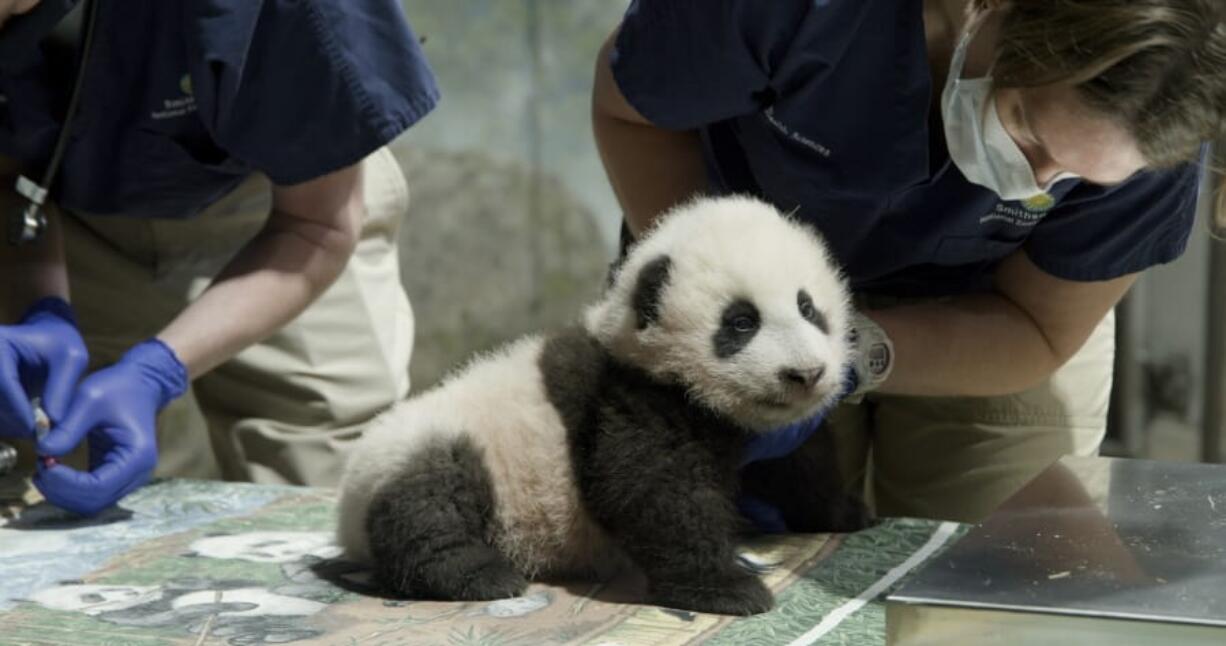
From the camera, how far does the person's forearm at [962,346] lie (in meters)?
1.51

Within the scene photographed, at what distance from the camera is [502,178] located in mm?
3857

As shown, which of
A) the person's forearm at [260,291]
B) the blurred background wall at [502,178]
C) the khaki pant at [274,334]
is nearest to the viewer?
the person's forearm at [260,291]

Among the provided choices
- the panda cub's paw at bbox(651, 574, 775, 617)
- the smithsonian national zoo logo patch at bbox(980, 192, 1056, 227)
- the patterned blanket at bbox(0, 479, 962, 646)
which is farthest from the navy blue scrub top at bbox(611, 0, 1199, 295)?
the panda cub's paw at bbox(651, 574, 775, 617)

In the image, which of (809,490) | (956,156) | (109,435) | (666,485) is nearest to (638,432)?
(666,485)

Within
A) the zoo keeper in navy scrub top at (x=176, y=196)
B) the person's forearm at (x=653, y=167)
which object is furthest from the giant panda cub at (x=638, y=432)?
the zoo keeper in navy scrub top at (x=176, y=196)

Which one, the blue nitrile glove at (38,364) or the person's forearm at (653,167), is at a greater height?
the person's forearm at (653,167)

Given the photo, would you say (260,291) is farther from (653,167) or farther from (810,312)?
(810,312)

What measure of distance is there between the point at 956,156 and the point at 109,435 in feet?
2.92

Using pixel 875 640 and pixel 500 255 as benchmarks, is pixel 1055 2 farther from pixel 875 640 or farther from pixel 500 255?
pixel 500 255

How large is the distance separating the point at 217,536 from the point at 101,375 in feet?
0.74

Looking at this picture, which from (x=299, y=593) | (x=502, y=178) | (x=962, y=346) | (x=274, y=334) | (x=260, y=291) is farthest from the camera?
(x=502, y=178)

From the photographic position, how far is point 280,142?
1.65 metres

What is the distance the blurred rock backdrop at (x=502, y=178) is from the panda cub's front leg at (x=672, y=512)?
2.53m

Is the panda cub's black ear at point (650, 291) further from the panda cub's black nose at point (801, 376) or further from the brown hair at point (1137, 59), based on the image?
the brown hair at point (1137, 59)
